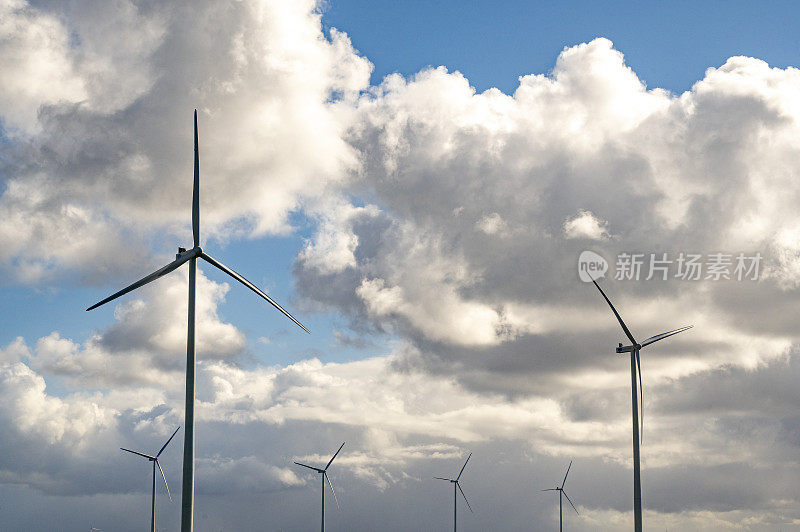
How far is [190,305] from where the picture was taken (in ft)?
226

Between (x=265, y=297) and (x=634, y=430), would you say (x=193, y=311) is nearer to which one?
(x=265, y=297)

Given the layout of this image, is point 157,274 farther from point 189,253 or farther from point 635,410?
point 635,410

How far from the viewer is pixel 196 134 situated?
81.4 m

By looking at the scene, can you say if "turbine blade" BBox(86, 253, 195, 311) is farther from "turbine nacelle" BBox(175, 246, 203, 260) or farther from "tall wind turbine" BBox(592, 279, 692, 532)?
"tall wind turbine" BBox(592, 279, 692, 532)

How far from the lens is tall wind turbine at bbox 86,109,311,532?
61.9 meters

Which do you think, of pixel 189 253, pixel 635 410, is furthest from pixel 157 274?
pixel 635 410

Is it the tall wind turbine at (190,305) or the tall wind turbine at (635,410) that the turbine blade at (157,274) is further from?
the tall wind turbine at (635,410)

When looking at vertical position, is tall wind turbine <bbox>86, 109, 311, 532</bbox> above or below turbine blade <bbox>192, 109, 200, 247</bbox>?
below

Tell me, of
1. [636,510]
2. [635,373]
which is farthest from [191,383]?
[635,373]

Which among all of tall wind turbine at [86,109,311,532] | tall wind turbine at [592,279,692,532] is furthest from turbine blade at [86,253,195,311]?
tall wind turbine at [592,279,692,532]

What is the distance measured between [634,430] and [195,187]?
168 feet

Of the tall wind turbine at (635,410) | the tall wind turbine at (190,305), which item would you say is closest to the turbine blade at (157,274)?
the tall wind turbine at (190,305)

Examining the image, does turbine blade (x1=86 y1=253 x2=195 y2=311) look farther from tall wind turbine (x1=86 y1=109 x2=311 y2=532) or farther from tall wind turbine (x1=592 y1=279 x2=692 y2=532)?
tall wind turbine (x1=592 y1=279 x2=692 y2=532)

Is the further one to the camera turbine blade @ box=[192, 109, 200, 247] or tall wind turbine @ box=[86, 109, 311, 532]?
turbine blade @ box=[192, 109, 200, 247]
